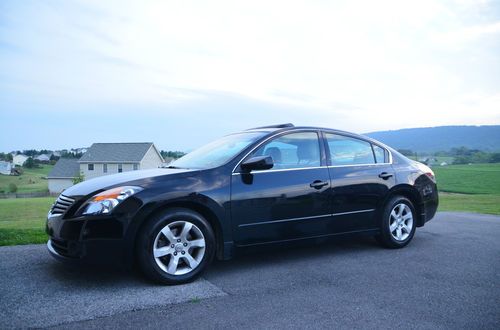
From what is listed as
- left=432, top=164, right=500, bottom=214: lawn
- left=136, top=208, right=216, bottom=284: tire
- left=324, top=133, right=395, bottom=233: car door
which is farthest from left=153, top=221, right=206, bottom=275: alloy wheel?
left=432, top=164, right=500, bottom=214: lawn

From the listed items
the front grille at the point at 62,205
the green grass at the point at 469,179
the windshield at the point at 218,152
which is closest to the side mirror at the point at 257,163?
the windshield at the point at 218,152

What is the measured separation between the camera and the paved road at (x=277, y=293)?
3.09 metres

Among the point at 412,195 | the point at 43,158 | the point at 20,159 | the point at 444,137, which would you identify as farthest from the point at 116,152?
the point at 444,137

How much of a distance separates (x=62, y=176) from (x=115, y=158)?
39.8 ft

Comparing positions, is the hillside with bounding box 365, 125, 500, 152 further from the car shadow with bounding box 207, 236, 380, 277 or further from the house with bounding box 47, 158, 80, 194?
the car shadow with bounding box 207, 236, 380, 277

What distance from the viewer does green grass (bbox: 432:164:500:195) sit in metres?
34.1

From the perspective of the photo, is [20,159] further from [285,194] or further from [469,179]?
[285,194]

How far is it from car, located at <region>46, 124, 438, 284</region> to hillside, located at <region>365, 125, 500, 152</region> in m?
79.6

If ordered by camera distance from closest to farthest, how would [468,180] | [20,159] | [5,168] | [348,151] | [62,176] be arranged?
[348,151] → [468,180] → [62,176] → [5,168] → [20,159]

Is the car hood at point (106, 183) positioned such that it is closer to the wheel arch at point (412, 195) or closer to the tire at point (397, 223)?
the tire at point (397, 223)

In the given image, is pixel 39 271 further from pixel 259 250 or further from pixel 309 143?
pixel 309 143

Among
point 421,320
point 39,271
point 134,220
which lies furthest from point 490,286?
point 39,271

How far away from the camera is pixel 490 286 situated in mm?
4016

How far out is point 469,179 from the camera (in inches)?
1672
